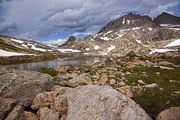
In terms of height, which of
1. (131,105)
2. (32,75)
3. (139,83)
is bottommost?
(139,83)

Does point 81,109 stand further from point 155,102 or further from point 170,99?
point 170,99

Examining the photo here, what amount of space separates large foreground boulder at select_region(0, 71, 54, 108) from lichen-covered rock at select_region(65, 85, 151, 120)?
326cm

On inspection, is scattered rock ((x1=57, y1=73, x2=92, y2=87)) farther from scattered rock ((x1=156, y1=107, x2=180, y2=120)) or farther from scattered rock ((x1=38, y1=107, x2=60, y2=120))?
scattered rock ((x1=156, y1=107, x2=180, y2=120))

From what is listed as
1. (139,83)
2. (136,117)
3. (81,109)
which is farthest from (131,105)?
(139,83)

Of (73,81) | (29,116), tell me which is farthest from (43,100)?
(73,81)

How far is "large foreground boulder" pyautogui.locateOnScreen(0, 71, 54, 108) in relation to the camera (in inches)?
800

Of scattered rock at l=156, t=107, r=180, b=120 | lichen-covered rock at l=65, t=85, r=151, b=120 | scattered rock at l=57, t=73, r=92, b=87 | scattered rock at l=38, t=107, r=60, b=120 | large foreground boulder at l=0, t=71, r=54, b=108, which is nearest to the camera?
lichen-covered rock at l=65, t=85, r=151, b=120

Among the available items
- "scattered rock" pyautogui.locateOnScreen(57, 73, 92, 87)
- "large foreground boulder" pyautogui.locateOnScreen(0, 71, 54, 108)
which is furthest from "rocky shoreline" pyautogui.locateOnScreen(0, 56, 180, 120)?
"scattered rock" pyautogui.locateOnScreen(57, 73, 92, 87)

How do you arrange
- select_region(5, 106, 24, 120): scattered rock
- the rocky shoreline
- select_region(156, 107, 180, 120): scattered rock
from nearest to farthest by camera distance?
1. the rocky shoreline
2. select_region(156, 107, 180, 120): scattered rock
3. select_region(5, 106, 24, 120): scattered rock

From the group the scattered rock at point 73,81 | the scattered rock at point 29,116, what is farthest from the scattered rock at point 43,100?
the scattered rock at point 73,81

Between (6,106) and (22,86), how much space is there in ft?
8.43

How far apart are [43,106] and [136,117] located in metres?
5.90

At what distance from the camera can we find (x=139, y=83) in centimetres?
4797

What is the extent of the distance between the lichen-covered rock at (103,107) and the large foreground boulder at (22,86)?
326 centimetres
